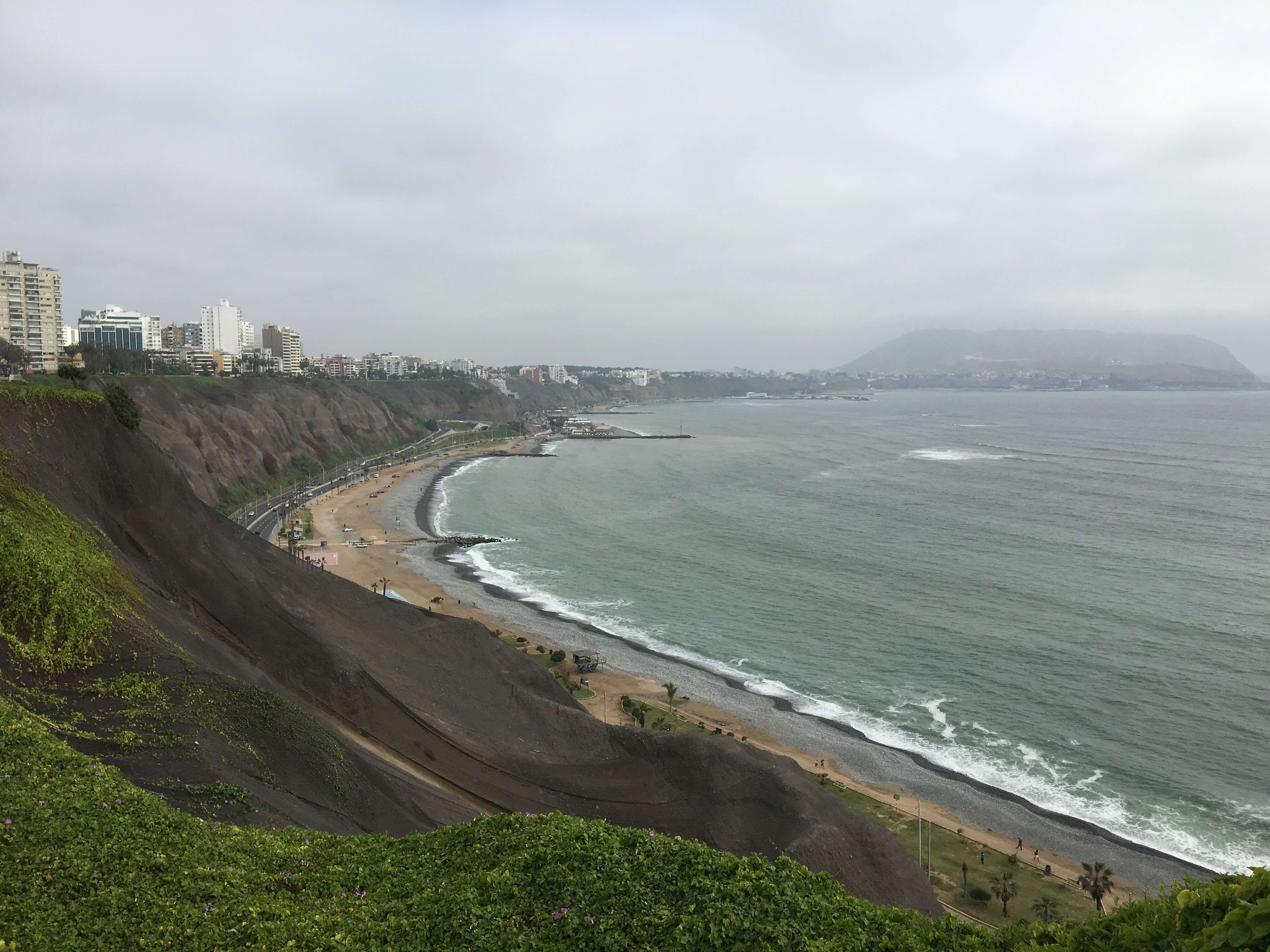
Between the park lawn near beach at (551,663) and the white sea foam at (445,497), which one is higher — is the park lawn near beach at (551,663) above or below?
below

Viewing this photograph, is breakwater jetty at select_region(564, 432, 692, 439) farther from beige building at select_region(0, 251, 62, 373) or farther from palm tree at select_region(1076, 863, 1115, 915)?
palm tree at select_region(1076, 863, 1115, 915)

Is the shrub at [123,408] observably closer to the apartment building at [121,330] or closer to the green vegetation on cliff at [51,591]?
the green vegetation on cliff at [51,591]

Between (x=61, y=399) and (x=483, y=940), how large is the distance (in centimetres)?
3397

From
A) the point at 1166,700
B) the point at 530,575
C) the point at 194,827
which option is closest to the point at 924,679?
the point at 1166,700

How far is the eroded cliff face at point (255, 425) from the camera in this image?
267ft

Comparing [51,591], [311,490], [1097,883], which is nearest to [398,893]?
[51,591]

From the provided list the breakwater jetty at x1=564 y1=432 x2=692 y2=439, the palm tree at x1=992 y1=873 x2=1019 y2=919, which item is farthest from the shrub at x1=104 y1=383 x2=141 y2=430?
the breakwater jetty at x1=564 y1=432 x2=692 y2=439

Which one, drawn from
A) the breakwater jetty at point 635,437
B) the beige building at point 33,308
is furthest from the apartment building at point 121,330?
the breakwater jetty at point 635,437

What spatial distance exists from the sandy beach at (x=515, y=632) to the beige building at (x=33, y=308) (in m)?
48.2

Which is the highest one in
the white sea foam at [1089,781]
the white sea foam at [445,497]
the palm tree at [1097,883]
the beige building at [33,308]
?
→ the beige building at [33,308]

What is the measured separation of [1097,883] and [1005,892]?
3.19 m

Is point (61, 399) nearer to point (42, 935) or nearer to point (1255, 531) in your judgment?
point (42, 935)

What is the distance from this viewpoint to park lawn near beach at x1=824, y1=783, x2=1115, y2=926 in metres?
27.2

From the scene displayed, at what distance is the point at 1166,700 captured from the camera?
43.2m
